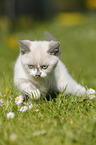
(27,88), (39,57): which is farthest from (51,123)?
(39,57)

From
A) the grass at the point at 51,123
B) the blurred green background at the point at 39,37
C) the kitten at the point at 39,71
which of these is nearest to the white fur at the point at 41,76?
the kitten at the point at 39,71

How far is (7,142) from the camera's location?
1628mm

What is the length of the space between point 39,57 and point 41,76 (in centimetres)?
20

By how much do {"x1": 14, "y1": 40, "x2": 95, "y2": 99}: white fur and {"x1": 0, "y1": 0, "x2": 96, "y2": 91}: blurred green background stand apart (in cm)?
26

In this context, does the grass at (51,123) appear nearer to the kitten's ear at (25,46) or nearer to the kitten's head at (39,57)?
the kitten's head at (39,57)

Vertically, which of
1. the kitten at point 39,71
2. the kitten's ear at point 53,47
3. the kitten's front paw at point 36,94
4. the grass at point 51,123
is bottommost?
the grass at point 51,123

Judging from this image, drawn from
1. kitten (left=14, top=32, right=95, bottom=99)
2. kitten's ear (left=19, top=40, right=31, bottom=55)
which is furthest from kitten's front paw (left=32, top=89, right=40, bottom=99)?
kitten's ear (left=19, top=40, right=31, bottom=55)

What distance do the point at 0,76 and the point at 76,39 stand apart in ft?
14.9

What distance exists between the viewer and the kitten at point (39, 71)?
90.6 inches

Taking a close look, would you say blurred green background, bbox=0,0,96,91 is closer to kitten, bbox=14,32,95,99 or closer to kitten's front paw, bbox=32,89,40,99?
kitten, bbox=14,32,95,99

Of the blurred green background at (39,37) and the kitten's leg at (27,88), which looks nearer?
the kitten's leg at (27,88)

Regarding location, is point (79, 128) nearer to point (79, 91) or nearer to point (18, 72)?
point (79, 91)

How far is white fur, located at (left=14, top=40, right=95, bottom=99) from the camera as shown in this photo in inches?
90.7

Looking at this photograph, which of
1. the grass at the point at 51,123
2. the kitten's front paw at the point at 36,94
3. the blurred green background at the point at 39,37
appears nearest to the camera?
the grass at the point at 51,123
